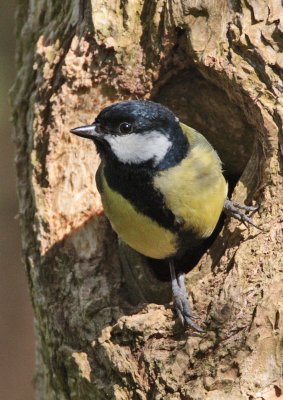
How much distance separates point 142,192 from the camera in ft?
10.2

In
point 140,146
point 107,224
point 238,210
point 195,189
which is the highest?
point 140,146

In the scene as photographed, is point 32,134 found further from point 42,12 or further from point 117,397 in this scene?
point 117,397

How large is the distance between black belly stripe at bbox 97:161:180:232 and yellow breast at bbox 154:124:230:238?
0.03 metres

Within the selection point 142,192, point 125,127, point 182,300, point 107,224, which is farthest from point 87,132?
point 182,300

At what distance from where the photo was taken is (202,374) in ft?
8.69

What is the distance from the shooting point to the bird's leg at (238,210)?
3.04 m

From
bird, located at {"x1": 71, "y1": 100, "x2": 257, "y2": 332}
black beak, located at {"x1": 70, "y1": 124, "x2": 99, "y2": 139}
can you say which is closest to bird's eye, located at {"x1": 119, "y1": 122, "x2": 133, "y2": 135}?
bird, located at {"x1": 71, "y1": 100, "x2": 257, "y2": 332}

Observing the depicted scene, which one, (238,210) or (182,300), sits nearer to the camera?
(182,300)

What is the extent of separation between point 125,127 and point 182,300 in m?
0.80

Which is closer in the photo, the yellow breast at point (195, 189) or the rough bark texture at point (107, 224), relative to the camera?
the rough bark texture at point (107, 224)

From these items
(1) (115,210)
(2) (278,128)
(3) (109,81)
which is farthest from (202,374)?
(3) (109,81)

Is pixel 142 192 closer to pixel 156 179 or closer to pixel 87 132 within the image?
pixel 156 179

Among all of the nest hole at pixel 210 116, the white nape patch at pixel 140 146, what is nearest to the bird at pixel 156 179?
the white nape patch at pixel 140 146

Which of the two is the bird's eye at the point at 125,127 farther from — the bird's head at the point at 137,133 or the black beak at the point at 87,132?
the black beak at the point at 87,132
